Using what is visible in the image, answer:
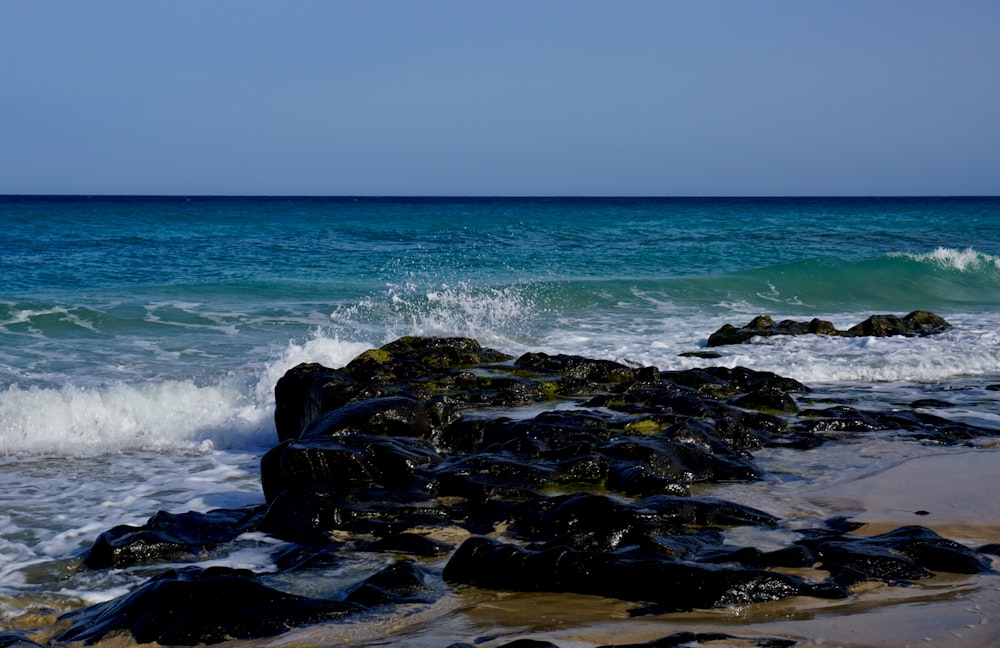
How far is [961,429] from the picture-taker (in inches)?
316

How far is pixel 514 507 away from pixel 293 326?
11041mm

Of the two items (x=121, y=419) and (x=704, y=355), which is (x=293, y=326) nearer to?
(x=121, y=419)

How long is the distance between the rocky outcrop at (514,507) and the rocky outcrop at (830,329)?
347 centimetres

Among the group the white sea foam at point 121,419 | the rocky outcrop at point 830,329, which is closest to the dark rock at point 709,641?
the white sea foam at point 121,419

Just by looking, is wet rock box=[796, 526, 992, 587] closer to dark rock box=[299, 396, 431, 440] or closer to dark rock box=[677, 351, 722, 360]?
dark rock box=[299, 396, 431, 440]

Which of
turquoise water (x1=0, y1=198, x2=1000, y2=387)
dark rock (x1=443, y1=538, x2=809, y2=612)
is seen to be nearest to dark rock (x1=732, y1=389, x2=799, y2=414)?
dark rock (x1=443, y1=538, x2=809, y2=612)

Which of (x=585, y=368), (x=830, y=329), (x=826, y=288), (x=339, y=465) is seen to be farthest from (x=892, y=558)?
(x=826, y=288)

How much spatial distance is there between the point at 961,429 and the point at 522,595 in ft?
17.0

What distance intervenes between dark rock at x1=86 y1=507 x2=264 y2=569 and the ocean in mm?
142

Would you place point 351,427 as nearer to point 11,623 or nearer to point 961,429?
point 11,623

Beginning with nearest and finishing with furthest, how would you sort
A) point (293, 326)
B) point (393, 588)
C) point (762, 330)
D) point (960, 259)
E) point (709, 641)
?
point (709, 641) < point (393, 588) < point (762, 330) < point (293, 326) < point (960, 259)

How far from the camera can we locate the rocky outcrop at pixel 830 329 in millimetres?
13242

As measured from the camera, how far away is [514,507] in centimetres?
583

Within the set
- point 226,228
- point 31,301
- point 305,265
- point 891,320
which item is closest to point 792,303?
point 891,320
